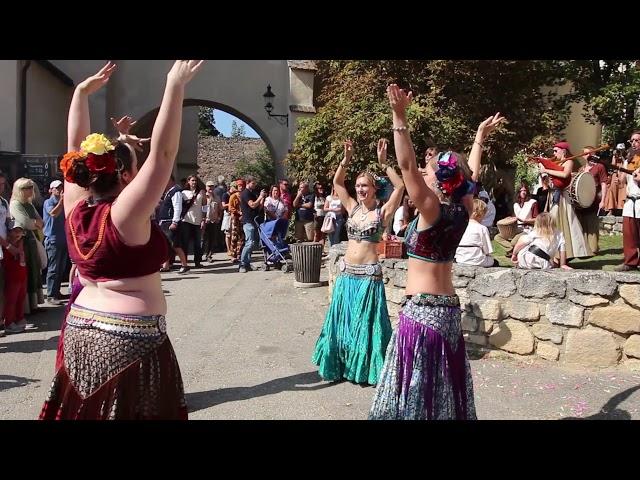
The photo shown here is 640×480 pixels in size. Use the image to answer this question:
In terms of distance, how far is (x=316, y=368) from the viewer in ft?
18.1

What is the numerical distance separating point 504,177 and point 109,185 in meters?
14.1

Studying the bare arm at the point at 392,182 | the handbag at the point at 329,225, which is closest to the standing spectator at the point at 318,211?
the handbag at the point at 329,225

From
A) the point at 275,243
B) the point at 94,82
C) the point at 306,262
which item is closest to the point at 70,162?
the point at 94,82

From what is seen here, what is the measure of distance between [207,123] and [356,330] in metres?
50.3

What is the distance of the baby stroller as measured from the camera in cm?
1170

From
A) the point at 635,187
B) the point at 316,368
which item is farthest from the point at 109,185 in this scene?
the point at 635,187

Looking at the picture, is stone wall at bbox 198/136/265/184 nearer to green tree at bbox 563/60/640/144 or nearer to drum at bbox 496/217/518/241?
green tree at bbox 563/60/640/144

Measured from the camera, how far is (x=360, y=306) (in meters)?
5.06

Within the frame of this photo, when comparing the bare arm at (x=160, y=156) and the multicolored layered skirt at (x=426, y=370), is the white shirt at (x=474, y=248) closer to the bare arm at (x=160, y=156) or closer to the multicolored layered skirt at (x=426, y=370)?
the multicolored layered skirt at (x=426, y=370)

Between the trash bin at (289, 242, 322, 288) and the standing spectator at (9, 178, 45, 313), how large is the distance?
3.99 m

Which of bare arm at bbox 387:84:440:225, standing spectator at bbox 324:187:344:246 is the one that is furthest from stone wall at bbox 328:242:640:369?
standing spectator at bbox 324:187:344:246

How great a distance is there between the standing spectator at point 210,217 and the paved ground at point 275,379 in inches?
220

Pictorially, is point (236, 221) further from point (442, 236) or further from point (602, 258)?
point (442, 236)

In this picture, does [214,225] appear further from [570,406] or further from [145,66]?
[570,406]
